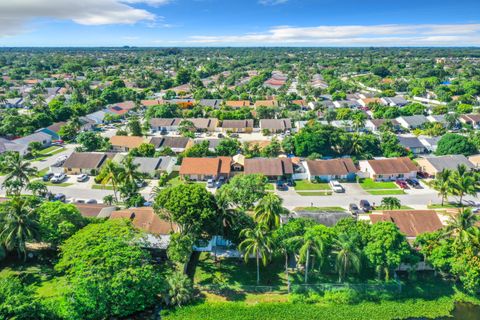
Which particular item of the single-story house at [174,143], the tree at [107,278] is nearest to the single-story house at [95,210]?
the tree at [107,278]

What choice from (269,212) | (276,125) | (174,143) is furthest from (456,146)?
(174,143)

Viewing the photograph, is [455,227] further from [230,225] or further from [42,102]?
[42,102]

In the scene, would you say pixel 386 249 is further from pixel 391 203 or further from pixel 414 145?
pixel 414 145

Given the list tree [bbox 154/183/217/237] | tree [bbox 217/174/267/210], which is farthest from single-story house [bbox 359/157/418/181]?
tree [bbox 154/183/217/237]

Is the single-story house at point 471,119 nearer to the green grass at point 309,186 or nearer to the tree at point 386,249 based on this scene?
the green grass at point 309,186

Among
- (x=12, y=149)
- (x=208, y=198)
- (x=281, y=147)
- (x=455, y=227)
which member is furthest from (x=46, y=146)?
(x=455, y=227)
